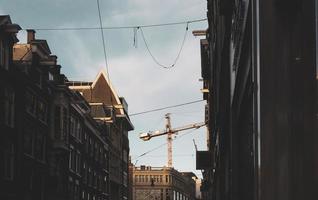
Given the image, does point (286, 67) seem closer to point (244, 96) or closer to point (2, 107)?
point (244, 96)

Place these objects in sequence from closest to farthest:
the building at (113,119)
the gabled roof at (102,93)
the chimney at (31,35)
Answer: the chimney at (31,35)
the building at (113,119)
the gabled roof at (102,93)

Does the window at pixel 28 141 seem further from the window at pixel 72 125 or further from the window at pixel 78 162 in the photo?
the window at pixel 78 162

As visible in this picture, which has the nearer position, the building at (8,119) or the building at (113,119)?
the building at (8,119)

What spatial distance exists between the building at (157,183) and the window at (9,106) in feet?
377

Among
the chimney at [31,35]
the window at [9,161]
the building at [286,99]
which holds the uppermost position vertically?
the chimney at [31,35]

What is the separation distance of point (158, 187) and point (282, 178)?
158601 millimetres

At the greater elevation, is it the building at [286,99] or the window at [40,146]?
the window at [40,146]

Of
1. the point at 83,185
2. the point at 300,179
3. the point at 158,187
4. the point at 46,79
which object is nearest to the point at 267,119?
the point at 300,179

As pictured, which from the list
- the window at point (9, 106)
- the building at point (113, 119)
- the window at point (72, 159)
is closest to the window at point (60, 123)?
the window at point (72, 159)

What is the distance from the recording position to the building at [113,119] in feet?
286

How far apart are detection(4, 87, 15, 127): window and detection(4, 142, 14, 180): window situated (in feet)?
4.46

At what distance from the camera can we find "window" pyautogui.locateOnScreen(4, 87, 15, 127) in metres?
42.4

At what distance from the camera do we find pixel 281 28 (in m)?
5.14

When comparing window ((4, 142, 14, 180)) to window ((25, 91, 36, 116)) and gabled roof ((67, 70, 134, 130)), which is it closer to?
window ((25, 91, 36, 116))
